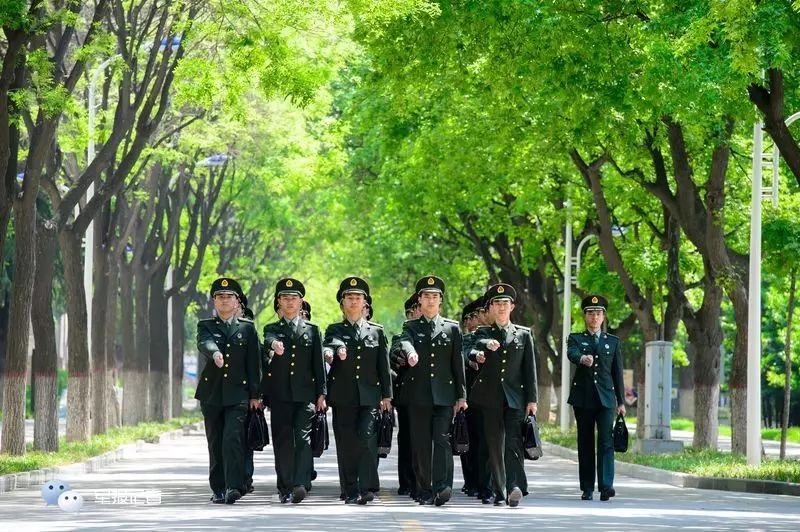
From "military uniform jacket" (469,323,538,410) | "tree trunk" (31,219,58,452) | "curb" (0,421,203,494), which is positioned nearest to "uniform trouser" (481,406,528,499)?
"military uniform jacket" (469,323,538,410)

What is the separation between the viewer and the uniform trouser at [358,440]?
17.5m

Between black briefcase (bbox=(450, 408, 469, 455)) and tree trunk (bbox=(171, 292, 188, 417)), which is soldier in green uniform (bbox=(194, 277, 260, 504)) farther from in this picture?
tree trunk (bbox=(171, 292, 188, 417))

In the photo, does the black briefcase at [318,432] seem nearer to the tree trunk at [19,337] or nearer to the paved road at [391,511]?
the paved road at [391,511]

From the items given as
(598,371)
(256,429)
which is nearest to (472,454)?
(598,371)

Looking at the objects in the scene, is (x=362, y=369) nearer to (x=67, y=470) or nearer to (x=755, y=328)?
(x=67, y=470)

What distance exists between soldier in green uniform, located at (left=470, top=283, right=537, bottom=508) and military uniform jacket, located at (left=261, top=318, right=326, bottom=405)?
1532 millimetres

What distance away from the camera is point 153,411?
4934cm

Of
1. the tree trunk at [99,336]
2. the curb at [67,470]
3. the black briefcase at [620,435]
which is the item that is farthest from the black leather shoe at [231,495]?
the tree trunk at [99,336]

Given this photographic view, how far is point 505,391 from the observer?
17.7 meters

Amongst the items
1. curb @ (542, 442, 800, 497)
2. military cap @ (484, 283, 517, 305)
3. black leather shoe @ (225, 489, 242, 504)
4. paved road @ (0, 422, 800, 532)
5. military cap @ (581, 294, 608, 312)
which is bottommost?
curb @ (542, 442, 800, 497)

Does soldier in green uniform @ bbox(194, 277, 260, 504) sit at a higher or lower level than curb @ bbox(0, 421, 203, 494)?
higher

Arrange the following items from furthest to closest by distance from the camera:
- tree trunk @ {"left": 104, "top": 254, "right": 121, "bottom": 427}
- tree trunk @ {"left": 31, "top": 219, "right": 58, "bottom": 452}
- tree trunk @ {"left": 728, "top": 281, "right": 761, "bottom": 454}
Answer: tree trunk @ {"left": 104, "top": 254, "right": 121, "bottom": 427}, tree trunk @ {"left": 728, "top": 281, "right": 761, "bottom": 454}, tree trunk @ {"left": 31, "top": 219, "right": 58, "bottom": 452}

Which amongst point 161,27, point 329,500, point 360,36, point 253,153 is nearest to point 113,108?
point 253,153

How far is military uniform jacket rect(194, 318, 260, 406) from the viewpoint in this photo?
680 inches
